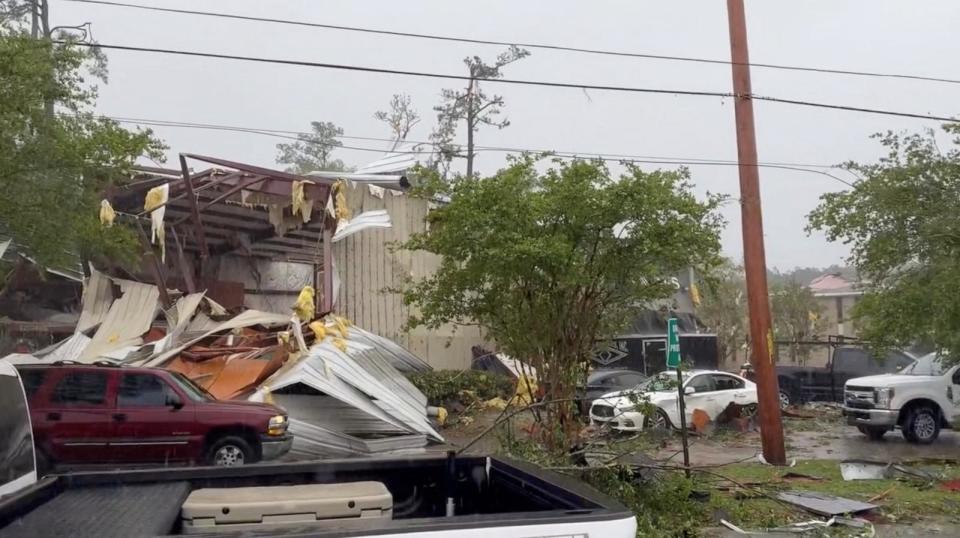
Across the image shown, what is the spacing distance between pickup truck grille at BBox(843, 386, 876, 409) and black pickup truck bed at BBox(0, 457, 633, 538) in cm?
1612

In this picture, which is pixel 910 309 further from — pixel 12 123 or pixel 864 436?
pixel 12 123

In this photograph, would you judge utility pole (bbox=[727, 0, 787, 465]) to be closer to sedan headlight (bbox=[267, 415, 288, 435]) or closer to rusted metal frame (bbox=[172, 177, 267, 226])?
sedan headlight (bbox=[267, 415, 288, 435])

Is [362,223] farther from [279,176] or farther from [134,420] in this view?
[134,420]

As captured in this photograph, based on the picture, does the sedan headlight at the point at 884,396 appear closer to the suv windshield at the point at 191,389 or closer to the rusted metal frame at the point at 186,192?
the suv windshield at the point at 191,389

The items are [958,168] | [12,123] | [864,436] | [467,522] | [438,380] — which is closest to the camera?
[467,522]

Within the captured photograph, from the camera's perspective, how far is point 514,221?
982 cm

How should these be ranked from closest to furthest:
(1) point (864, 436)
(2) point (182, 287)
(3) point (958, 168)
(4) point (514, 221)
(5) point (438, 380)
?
1. (4) point (514, 221)
2. (3) point (958, 168)
3. (1) point (864, 436)
4. (5) point (438, 380)
5. (2) point (182, 287)

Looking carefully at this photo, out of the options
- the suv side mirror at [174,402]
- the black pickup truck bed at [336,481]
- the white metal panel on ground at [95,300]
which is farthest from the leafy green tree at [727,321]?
the black pickup truck bed at [336,481]

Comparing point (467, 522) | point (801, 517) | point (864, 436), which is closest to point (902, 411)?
point (864, 436)

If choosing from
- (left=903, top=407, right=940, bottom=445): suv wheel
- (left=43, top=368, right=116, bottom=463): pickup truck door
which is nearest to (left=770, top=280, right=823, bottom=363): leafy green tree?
(left=903, top=407, right=940, bottom=445): suv wheel

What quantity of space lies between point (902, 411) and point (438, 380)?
997 cm

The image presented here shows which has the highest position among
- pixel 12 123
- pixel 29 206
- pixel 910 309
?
pixel 12 123

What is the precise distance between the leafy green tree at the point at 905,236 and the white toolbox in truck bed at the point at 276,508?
11362 millimetres

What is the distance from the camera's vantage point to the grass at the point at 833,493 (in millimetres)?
10188
